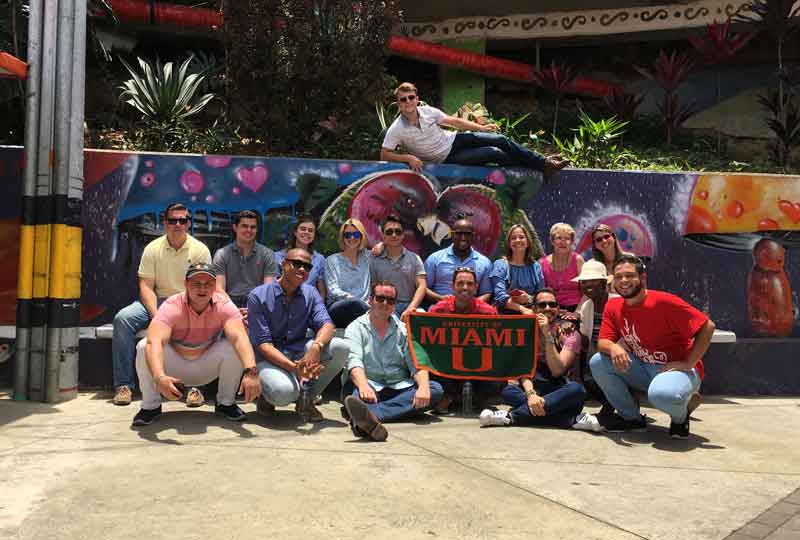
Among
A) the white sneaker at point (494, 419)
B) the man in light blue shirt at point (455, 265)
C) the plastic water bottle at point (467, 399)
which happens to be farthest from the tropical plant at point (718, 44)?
the white sneaker at point (494, 419)

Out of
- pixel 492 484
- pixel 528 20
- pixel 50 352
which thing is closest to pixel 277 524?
pixel 492 484

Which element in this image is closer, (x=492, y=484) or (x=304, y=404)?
(x=492, y=484)

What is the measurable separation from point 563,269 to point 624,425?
1.80m

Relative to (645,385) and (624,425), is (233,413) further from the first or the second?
(645,385)

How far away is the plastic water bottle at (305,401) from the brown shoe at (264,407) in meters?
0.20

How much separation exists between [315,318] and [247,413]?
0.88 m

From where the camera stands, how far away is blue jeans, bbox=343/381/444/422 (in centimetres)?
588

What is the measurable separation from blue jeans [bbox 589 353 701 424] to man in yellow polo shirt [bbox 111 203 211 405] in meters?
3.39

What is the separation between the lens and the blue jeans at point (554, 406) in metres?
5.87

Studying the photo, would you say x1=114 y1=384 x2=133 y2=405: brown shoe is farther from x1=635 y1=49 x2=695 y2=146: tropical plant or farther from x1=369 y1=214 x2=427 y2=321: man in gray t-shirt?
x1=635 y1=49 x2=695 y2=146: tropical plant

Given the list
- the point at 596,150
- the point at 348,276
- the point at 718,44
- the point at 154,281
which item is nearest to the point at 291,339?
the point at 348,276

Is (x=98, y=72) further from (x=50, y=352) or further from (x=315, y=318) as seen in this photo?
(x=315, y=318)

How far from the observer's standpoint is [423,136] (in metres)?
8.16

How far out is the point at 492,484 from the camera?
4.37 meters
